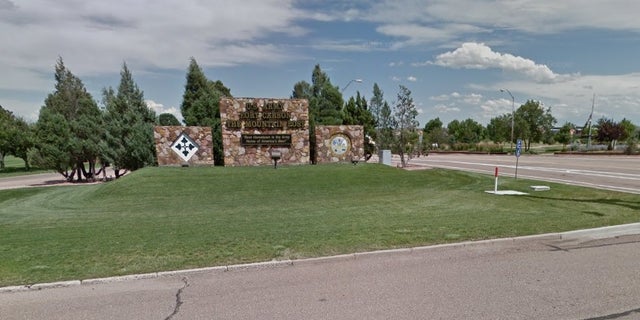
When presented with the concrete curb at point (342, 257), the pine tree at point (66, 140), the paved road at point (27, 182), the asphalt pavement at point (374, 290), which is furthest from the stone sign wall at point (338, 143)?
the paved road at point (27, 182)

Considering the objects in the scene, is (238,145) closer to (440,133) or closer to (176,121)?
(176,121)

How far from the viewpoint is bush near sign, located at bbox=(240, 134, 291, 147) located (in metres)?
17.4

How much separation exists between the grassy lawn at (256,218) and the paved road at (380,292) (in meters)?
0.49

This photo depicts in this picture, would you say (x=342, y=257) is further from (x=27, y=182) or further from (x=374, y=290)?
(x=27, y=182)

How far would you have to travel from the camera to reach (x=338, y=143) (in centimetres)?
1917

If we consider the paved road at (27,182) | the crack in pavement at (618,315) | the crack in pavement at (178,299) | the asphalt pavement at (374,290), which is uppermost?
the crack in pavement at (618,315)

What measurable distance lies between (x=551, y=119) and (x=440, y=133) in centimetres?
2142

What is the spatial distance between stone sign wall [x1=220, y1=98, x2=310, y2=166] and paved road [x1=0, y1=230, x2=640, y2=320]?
1274cm

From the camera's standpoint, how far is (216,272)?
5.00 meters

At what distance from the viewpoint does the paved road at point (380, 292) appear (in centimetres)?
379

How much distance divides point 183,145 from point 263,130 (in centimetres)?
387

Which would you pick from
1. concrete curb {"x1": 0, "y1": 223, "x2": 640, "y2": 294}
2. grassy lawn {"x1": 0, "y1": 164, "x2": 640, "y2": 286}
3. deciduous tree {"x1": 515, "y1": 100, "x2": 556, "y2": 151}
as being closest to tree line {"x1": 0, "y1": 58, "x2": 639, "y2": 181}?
grassy lawn {"x1": 0, "y1": 164, "x2": 640, "y2": 286}

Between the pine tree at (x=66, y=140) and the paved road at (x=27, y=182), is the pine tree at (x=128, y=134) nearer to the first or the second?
the pine tree at (x=66, y=140)

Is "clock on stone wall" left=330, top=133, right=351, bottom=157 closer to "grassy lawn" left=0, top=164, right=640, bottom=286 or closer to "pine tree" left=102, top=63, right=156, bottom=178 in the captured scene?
"grassy lawn" left=0, top=164, right=640, bottom=286
